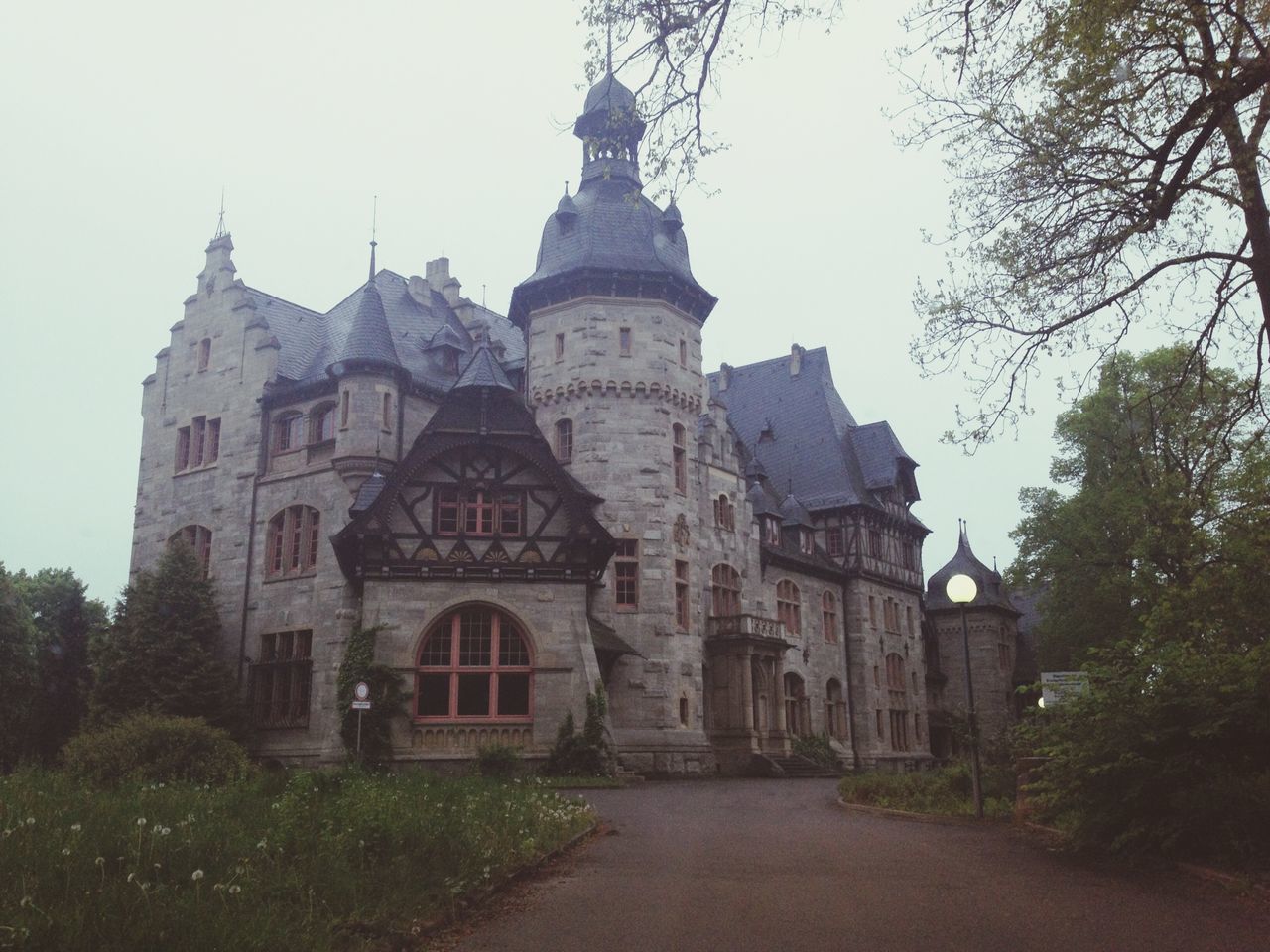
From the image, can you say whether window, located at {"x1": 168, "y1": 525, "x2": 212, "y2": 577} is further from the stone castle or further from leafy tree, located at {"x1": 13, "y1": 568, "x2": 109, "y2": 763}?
leafy tree, located at {"x1": 13, "y1": 568, "x2": 109, "y2": 763}

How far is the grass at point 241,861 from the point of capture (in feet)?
19.3

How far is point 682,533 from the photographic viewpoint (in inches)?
1427

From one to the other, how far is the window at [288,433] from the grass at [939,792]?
21.3 metres

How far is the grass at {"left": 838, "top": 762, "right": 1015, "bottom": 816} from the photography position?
60.2ft

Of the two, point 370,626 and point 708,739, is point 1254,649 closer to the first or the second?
point 370,626

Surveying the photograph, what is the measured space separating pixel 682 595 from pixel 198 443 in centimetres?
1693

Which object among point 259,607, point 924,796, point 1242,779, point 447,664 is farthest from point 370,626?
point 1242,779

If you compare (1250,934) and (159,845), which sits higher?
(159,845)

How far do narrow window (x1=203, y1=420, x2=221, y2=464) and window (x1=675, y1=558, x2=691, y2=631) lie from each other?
1542cm

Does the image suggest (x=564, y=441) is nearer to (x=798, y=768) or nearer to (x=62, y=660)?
(x=798, y=768)

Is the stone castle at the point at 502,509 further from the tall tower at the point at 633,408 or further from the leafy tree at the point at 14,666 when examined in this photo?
the leafy tree at the point at 14,666

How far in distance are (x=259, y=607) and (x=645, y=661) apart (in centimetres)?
1180

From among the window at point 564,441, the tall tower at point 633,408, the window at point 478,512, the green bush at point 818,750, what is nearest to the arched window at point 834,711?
the green bush at point 818,750

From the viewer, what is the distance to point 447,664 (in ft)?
98.9
